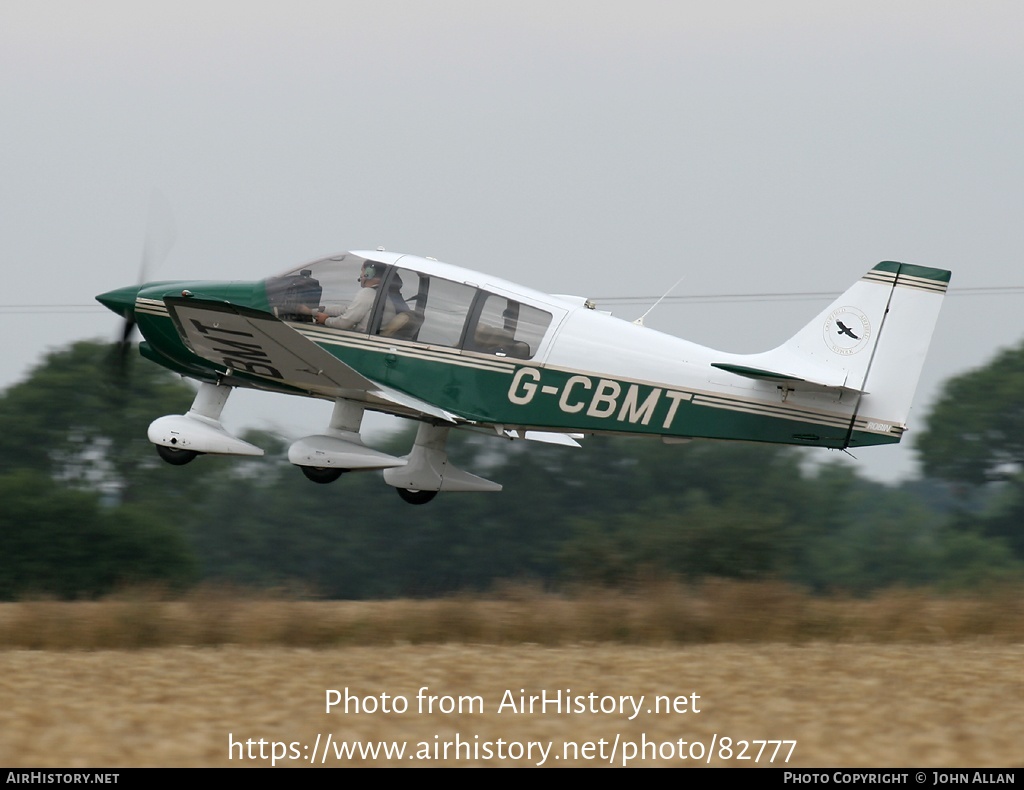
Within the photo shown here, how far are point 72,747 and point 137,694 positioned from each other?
4.13ft

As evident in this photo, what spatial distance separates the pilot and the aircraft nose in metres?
2.34

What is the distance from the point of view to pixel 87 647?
1032 centimetres

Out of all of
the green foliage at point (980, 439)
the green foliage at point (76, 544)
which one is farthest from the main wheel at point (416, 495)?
the green foliage at point (980, 439)

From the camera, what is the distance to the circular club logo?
11391 mm

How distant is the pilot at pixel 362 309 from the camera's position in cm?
1209

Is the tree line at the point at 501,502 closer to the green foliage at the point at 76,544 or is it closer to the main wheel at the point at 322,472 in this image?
the green foliage at the point at 76,544

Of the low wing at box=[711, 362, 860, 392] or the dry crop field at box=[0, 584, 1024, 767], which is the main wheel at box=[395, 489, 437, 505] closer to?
the dry crop field at box=[0, 584, 1024, 767]

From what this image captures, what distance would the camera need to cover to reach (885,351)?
11.3 m

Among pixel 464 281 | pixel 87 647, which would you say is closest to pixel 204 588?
pixel 87 647

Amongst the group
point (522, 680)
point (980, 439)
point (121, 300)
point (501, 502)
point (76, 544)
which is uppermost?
point (121, 300)

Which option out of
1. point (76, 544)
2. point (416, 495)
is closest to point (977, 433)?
point (76, 544)

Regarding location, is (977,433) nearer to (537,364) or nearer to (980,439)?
(980,439)

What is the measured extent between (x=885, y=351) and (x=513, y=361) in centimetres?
353

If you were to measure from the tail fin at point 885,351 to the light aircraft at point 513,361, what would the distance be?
0.04ft
